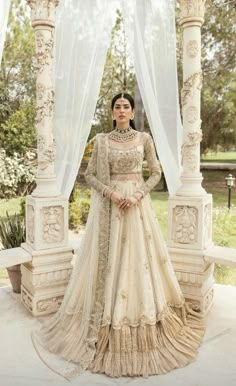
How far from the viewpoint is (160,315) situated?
8.62 ft

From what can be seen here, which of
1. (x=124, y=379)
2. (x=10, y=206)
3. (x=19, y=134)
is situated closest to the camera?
(x=124, y=379)

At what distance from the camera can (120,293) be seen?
2539mm

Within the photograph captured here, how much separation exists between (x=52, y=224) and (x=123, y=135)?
1.16m

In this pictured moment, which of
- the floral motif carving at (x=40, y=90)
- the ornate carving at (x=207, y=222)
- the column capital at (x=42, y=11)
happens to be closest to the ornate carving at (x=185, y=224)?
the ornate carving at (x=207, y=222)

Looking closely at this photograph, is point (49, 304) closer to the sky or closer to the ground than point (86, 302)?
closer to the ground

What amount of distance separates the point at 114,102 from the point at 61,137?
3.21ft

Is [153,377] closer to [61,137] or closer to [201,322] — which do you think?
[201,322]

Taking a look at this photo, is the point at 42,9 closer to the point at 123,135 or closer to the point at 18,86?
the point at 123,135

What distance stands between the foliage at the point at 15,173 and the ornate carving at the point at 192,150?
7.80 m

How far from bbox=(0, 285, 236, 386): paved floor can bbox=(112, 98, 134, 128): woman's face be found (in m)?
1.71

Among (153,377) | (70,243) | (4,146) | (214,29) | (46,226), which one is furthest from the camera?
(214,29)

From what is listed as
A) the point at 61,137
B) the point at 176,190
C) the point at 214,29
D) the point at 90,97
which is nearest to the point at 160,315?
the point at 176,190

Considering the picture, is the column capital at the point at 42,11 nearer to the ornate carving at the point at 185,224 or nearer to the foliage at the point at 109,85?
the ornate carving at the point at 185,224

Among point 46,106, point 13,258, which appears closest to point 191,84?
point 46,106
